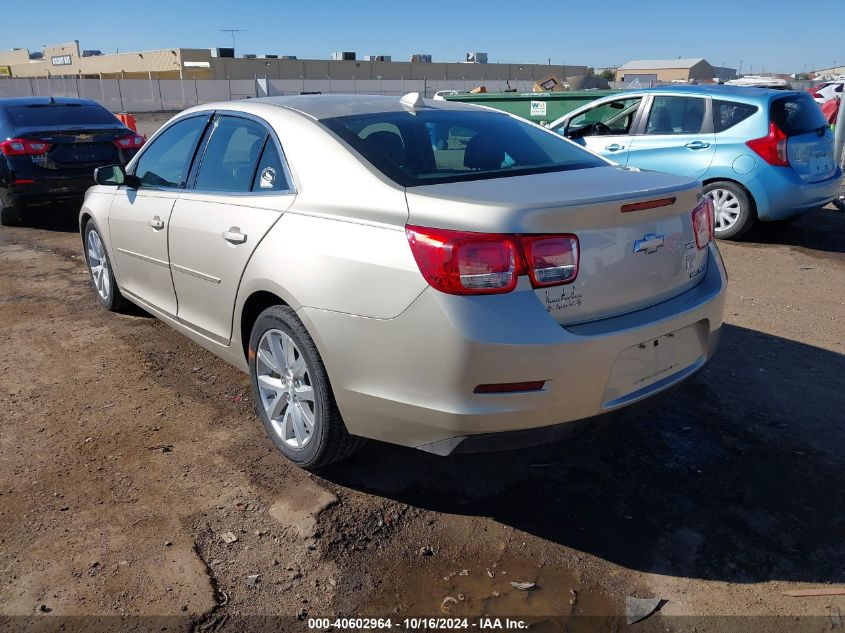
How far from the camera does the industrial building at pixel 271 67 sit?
6538 cm

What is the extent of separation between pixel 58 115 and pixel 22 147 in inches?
33.4

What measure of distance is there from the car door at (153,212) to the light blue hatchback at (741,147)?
4398mm

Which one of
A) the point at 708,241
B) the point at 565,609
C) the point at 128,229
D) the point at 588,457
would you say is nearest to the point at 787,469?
the point at 588,457

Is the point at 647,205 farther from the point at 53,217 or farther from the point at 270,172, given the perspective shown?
the point at 53,217

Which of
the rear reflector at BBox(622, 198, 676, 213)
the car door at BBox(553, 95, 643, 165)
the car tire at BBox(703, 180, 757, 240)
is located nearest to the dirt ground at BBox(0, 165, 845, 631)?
the rear reflector at BBox(622, 198, 676, 213)

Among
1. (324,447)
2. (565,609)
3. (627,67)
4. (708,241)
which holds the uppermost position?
(627,67)

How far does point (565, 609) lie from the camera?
2.52 metres

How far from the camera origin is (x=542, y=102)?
39.0 feet

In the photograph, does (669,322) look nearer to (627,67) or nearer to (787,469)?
(787,469)

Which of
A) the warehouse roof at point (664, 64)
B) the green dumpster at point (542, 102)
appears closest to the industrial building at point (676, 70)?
the warehouse roof at point (664, 64)

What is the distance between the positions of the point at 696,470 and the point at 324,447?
5.66 ft

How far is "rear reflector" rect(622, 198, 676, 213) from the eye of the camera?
108 inches

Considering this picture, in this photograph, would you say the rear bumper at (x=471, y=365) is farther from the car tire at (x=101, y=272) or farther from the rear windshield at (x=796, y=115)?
the rear windshield at (x=796, y=115)

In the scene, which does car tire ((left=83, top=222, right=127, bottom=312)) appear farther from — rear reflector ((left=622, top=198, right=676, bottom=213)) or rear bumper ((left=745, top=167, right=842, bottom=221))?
rear bumper ((left=745, top=167, right=842, bottom=221))
